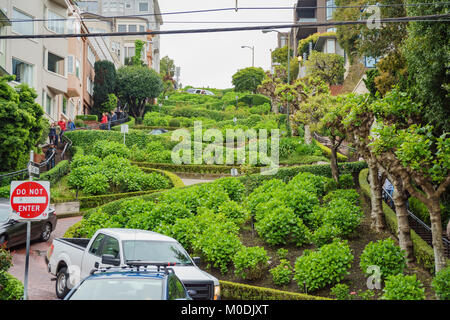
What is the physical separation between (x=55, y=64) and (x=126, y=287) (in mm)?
34919

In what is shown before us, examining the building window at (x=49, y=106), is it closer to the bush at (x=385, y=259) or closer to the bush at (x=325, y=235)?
the bush at (x=325, y=235)

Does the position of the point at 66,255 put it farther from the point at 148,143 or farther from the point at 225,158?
the point at 148,143

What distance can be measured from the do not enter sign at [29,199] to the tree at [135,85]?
5315 centimetres

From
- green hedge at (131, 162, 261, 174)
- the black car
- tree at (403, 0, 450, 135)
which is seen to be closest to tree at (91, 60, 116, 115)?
A: green hedge at (131, 162, 261, 174)

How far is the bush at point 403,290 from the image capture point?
995 cm

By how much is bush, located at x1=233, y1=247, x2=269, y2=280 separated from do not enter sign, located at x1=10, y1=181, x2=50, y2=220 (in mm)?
4877

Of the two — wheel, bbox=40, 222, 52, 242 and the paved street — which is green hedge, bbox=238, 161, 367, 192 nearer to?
wheel, bbox=40, 222, 52, 242

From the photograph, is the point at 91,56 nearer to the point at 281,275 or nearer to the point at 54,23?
the point at 54,23

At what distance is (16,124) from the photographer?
24391mm

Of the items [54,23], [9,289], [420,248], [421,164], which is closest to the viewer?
[9,289]

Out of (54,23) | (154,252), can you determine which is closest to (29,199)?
(154,252)

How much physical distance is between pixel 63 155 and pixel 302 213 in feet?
66.1

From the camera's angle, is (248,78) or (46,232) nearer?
(46,232)

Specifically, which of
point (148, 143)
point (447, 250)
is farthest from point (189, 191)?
point (148, 143)
